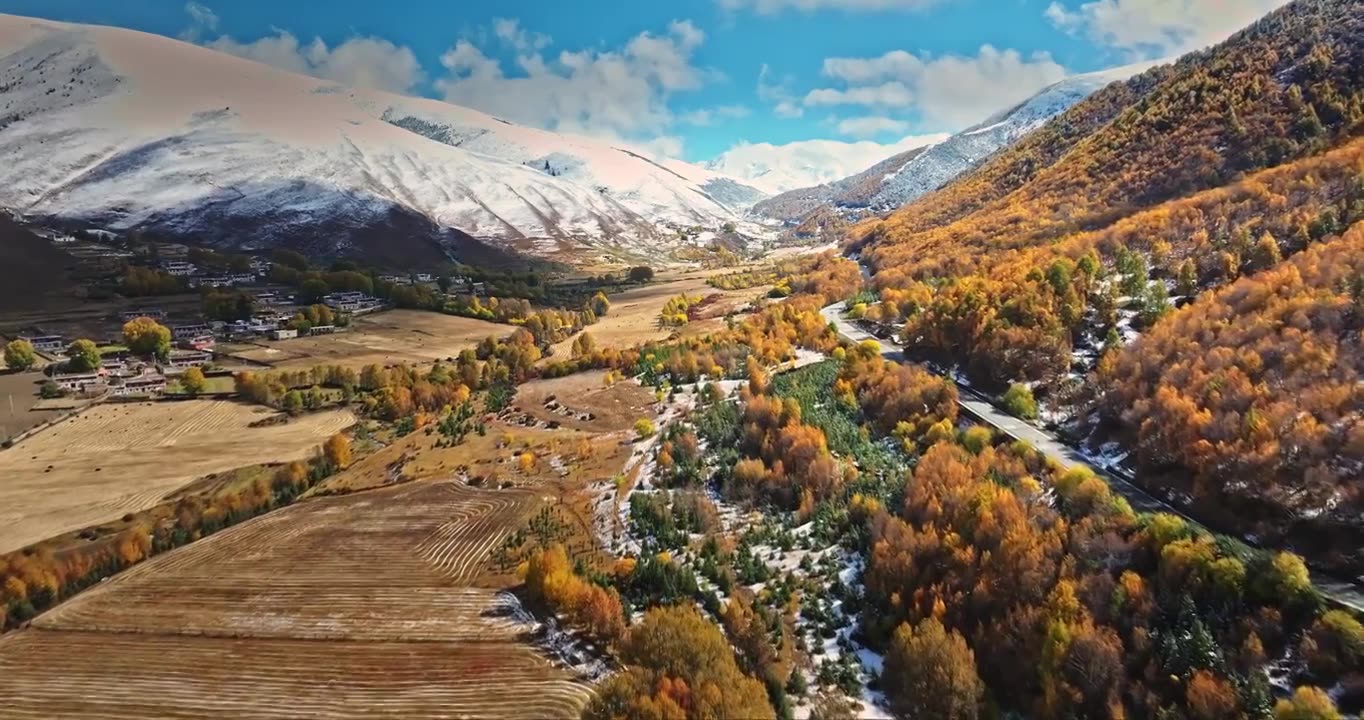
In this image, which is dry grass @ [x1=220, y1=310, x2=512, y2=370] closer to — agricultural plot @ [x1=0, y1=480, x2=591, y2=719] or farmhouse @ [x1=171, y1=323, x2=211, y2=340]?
farmhouse @ [x1=171, y1=323, x2=211, y2=340]

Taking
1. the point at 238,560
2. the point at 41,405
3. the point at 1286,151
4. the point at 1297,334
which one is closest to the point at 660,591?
the point at 238,560

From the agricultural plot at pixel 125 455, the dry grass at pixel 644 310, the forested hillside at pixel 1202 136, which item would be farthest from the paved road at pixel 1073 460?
the agricultural plot at pixel 125 455

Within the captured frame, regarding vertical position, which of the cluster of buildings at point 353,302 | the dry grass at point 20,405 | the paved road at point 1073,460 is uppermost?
the cluster of buildings at point 353,302

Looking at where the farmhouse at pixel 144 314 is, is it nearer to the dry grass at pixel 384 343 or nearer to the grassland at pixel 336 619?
the dry grass at pixel 384 343

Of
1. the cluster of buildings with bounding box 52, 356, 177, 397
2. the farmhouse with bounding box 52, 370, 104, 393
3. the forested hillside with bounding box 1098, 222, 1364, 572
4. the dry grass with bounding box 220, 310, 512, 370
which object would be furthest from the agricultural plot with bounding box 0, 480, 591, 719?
the dry grass with bounding box 220, 310, 512, 370

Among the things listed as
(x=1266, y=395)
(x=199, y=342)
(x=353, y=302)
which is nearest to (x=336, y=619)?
(x=1266, y=395)

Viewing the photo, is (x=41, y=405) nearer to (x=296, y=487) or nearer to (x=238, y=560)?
(x=296, y=487)
